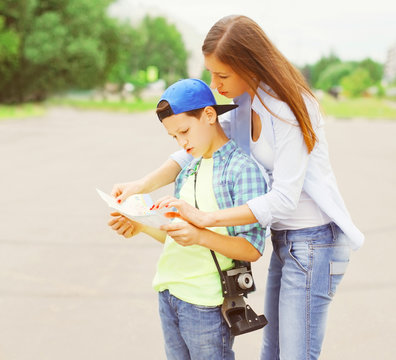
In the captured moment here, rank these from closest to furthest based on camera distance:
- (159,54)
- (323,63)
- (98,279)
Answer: (98,279)
(159,54)
(323,63)

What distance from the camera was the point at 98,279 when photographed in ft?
14.1

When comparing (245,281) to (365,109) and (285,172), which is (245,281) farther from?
(365,109)

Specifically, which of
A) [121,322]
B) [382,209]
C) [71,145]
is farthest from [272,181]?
[71,145]

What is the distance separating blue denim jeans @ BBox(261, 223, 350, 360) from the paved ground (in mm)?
1231

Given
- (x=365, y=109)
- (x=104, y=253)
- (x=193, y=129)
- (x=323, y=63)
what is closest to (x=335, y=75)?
(x=323, y=63)

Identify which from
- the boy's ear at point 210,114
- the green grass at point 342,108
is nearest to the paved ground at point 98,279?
the boy's ear at point 210,114

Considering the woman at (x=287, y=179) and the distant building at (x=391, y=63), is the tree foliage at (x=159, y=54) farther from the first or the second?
the woman at (x=287, y=179)

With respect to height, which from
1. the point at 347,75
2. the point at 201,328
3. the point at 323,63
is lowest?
the point at 323,63

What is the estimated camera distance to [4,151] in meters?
12.0

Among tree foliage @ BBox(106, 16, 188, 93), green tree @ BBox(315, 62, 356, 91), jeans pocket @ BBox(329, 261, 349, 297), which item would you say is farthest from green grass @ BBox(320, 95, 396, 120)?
green tree @ BBox(315, 62, 356, 91)

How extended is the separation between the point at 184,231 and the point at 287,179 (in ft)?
1.27

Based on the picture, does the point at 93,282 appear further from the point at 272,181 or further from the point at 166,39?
the point at 166,39

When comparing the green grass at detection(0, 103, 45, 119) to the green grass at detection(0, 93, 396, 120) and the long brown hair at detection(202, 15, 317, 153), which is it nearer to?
the green grass at detection(0, 93, 396, 120)

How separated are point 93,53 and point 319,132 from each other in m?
33.1
